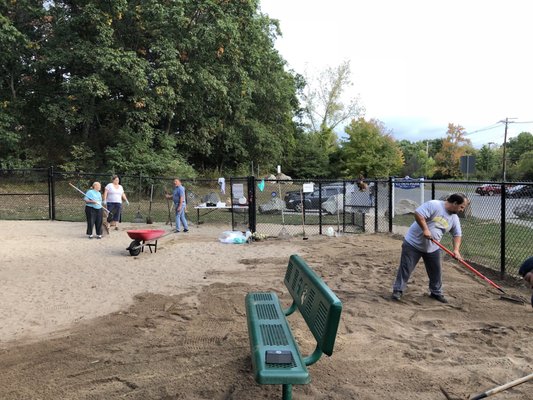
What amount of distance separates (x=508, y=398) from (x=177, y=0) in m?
24.5

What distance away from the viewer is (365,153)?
2083 inches

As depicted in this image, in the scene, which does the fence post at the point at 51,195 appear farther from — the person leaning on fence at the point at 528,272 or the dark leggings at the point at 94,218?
the person leaning on fence at the point at 528,272

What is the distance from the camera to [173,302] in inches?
227

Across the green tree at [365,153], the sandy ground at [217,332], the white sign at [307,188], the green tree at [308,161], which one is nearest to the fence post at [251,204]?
the white sign at [307,188]

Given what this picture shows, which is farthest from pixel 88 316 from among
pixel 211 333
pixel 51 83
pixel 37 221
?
pixel 51 83

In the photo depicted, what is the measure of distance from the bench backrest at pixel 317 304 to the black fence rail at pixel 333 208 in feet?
13.3

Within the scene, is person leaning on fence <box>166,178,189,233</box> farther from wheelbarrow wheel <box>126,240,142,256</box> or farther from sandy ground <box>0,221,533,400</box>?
sandy ground <box>0,221,533,400</box>

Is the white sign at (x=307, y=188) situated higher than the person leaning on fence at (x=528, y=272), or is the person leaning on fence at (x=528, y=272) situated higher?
the white sign at (x=307, y=188)

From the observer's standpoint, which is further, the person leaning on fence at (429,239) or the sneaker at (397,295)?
the sneaker at (397,295)

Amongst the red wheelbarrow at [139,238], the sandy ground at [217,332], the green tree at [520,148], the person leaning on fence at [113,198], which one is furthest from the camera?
the green tree at [520,148]

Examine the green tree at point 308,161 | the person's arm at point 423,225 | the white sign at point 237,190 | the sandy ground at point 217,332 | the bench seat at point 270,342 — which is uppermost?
the green tree at point 308,161

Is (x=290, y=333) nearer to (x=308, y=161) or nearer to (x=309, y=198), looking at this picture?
(x=309, y=198)

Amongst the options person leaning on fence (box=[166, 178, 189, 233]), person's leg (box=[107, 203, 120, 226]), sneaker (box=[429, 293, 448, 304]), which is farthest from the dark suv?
sneaker (box=[429, 293, 448, 304])

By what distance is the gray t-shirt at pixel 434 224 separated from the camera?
5777 millimetres
